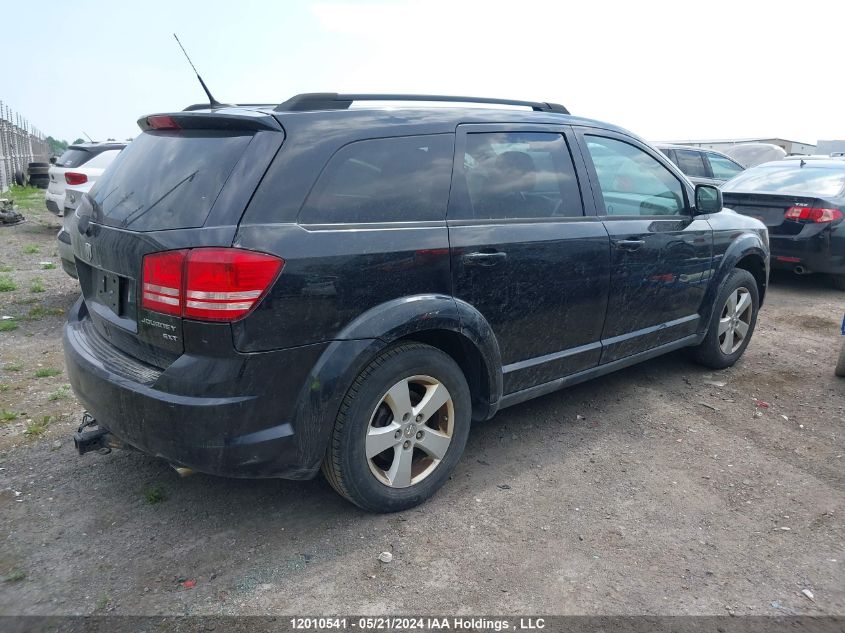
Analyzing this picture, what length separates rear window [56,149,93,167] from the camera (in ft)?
36.0

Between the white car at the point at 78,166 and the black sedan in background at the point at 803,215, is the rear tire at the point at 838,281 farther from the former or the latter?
the white car at the point at 78,166

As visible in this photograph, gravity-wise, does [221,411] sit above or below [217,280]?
below

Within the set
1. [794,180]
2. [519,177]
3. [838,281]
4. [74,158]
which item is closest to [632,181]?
[519,177]

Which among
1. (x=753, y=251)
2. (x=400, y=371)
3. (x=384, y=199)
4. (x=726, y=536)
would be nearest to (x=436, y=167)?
(x=384, y=199)

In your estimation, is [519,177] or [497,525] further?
[519,177]

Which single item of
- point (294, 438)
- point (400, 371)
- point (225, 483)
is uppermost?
point (400, 371)

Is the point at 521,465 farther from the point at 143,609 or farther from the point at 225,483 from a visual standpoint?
the point at 143,609

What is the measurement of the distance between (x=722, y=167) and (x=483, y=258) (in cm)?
1273

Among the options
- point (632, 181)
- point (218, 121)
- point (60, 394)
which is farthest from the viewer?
point (60, 394)

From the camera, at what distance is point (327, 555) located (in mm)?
2920

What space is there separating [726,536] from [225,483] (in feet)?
8.01

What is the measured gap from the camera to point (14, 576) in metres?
2.76

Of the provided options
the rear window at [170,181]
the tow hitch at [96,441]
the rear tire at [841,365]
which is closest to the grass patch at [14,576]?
the tow hitch at [96,441]

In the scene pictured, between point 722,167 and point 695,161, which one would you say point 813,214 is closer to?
point 695,161
